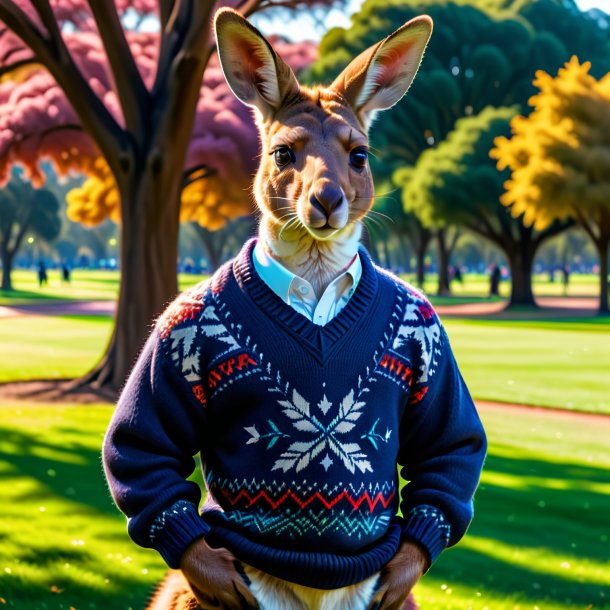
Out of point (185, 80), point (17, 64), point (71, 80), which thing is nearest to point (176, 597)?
point (185, 80)

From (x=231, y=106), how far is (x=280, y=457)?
18.9 m

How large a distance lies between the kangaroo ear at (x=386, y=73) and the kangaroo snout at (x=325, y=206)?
1.35 feet

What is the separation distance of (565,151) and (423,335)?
102 feet

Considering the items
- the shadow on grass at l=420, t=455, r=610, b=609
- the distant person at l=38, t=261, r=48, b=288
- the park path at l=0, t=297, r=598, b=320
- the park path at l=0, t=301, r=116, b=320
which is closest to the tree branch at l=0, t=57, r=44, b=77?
the shadow on grass at l=420, t=455, r=610, b=609

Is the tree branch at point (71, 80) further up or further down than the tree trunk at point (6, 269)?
further up

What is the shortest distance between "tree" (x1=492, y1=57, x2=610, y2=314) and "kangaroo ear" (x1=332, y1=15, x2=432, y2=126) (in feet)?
98.0

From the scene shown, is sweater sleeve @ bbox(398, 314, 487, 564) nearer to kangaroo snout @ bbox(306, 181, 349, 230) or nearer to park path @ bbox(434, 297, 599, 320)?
kangaroo snout @ bbox(306, 181, 349, 230)

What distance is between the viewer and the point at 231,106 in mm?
20734

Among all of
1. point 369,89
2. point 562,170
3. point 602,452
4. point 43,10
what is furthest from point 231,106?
point 369,89

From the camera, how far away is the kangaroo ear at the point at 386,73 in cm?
271

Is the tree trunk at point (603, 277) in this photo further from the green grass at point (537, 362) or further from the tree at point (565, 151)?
the green grass at point (537, 362)

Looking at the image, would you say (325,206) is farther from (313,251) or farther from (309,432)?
(309,432)

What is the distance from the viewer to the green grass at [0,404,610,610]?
18.7ft

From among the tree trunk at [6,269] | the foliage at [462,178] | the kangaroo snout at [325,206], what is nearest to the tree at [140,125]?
the kangaroo snout at [325,206]
